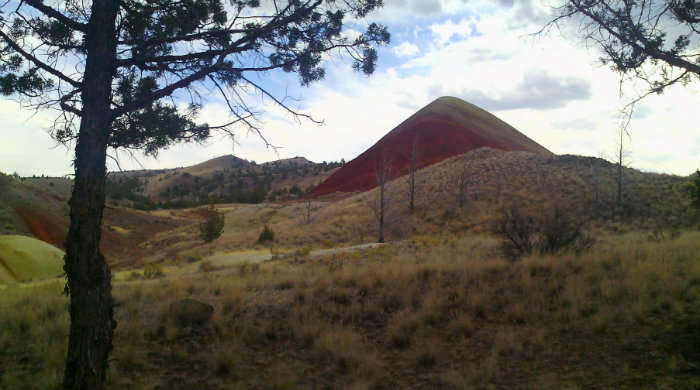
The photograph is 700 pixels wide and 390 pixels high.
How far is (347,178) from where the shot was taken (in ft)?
235

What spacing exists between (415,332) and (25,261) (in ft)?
66.2

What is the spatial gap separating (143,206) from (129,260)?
35647mm

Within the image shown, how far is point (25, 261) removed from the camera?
20.1 metres

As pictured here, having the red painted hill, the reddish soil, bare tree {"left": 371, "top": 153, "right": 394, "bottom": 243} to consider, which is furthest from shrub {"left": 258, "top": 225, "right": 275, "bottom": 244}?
the red painted hill

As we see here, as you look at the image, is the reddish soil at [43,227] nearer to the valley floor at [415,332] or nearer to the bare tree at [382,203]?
the bare tree at [382,203]

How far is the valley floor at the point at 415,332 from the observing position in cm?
567

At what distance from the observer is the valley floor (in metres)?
5.67

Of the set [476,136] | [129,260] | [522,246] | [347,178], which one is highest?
[476,136]

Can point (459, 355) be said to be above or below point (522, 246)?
below

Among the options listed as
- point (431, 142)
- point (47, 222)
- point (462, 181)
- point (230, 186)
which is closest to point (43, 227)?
point (47, 222)

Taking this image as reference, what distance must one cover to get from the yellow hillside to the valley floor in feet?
38.9

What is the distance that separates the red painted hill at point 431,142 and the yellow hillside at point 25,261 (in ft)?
138

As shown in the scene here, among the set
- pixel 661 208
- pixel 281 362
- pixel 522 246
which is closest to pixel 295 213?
pixel 661 208

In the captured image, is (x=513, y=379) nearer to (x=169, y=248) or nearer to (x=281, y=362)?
(x=281, y=362)
